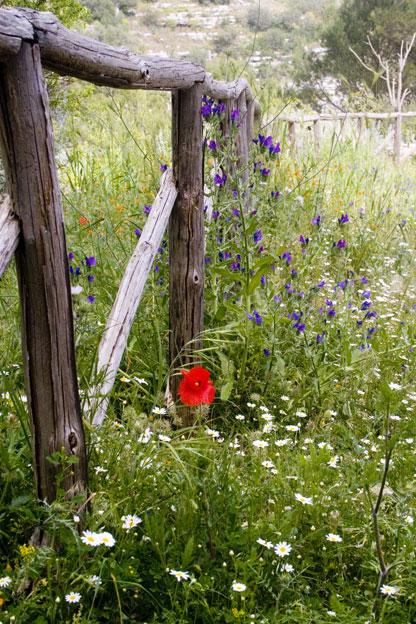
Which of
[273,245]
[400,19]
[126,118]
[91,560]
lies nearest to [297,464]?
[91,560]

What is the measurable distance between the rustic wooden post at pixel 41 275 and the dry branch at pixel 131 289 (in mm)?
543

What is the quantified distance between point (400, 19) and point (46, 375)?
29725 millimetres

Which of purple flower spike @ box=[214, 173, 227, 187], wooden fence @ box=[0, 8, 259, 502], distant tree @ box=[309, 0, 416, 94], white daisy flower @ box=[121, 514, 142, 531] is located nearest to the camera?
wooden fence @ box=[0, 8, 259, 502]

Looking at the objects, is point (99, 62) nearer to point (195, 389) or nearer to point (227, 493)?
point (195, 389)

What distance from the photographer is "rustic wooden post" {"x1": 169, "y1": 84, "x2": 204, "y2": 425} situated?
261 centimetres

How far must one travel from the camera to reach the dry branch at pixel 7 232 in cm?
151

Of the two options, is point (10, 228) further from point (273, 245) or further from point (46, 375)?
point (273, 245)

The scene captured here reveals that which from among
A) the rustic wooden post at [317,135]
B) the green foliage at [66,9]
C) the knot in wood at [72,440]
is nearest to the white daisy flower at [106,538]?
the knot in wood at [72,440]

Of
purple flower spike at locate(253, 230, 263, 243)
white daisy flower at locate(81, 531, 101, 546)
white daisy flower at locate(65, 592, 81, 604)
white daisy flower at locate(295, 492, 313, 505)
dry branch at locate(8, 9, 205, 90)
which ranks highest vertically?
dry branch at locate(8, 9, 205, 90)

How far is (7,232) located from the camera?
1539 mm

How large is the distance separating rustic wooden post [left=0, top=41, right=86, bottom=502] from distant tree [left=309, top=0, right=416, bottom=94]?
2655 cm

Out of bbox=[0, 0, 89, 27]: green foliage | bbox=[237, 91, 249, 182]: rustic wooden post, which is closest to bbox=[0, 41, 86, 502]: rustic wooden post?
bbox=[237, 91, 249, 182]: rustic wooden post

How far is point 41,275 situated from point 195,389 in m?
0.90

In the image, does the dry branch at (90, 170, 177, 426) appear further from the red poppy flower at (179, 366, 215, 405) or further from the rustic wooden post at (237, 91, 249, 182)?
the rustic wooden post at (237, 91, 249, 182)
